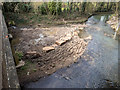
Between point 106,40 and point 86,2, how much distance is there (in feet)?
28.2

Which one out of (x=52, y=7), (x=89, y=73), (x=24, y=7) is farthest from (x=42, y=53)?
(x=24, y=7)

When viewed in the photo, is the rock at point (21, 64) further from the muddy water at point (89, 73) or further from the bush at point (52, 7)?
the bush at point (52, 7)

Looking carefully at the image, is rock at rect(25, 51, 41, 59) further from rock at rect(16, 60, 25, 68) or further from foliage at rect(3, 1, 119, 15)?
foliage at rect(3, 1, 119, 15)

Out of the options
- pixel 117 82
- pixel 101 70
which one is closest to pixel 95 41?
pixel 101 70

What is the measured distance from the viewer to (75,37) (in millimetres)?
7906

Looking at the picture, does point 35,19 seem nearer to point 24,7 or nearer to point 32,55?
point 24,7

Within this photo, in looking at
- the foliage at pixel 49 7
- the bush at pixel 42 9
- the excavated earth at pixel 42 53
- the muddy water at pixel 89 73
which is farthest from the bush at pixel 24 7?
the muddy water at pixel 89 73

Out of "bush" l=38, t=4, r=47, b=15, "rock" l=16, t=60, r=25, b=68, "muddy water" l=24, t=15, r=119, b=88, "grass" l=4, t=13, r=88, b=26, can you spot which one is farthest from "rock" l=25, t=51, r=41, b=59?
"bush" l=38, t=4, r=47, b=15

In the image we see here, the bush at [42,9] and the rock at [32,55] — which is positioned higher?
the bush at [42,9]

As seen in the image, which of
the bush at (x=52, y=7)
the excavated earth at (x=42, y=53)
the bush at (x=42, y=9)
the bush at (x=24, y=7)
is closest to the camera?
the excavated earth at (x=42, y=53)

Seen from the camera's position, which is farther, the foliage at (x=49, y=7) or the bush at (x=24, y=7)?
the bush at (x=24, y=7)

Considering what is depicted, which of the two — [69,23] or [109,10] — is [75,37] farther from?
[109,10]

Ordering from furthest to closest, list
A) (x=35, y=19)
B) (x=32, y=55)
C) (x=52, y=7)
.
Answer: (x=52, y=7) < (x=35, y=19) < (x=32, y=55)

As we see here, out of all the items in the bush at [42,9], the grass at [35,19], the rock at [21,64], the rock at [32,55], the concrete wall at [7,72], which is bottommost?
the rock at [21,64]
